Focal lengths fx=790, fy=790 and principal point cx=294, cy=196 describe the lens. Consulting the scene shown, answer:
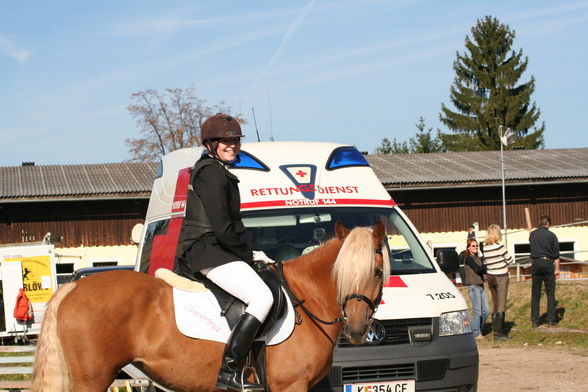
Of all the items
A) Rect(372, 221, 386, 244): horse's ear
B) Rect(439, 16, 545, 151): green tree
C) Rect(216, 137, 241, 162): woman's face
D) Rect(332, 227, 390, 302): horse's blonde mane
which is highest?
Rect(439, 16, 545, 151): green tree

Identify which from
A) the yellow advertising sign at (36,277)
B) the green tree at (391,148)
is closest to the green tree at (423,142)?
the green tree at (391,148)

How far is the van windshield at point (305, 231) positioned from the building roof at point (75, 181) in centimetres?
3023

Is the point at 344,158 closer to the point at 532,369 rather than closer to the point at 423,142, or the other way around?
the point at 532,369

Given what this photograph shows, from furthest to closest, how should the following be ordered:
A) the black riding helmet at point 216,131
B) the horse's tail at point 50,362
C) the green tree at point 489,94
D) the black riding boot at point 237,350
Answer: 1. the green tree at point 489,94
2. the black riding helmet at point 216,131
3. the black riding boot at point 237,350
4. the horse's tail at point 50,362

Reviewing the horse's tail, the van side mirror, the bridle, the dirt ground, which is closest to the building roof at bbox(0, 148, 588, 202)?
the dirt ground

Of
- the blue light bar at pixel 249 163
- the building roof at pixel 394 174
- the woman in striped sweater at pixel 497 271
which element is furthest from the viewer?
A: the building roof at pixel 394 174

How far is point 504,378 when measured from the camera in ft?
37.7

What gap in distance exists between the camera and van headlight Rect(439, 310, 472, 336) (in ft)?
24.8

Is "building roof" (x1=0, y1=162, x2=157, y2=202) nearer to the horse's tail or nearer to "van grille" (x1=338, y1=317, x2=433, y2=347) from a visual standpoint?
"van grille" (x1=338, y1=317, x2=433, y2=347)

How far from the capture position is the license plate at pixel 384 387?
23.5 ft

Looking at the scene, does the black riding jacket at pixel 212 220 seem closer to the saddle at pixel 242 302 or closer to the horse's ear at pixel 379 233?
the saddle at pixel 242 302

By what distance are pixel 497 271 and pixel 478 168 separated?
27200 mm

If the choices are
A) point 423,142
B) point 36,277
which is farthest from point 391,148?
point 36,277

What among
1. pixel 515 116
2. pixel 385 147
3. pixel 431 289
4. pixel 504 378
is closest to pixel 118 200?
pixel 504 378
